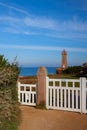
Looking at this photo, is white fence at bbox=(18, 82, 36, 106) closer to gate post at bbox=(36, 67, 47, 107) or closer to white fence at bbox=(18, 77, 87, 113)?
white fence at bbox=(18, 77, 87, 113)

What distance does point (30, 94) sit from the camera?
10891 mm

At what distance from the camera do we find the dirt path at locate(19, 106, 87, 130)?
7.35 meters

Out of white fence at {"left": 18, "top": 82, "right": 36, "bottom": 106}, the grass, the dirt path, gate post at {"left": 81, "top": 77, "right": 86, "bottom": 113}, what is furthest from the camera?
white fence at {"left": 18, "top": 82, "right": 36, "bottom": 106}

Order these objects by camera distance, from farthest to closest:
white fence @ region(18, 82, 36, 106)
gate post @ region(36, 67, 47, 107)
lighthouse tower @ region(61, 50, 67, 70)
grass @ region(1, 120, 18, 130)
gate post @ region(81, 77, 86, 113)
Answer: lighthouse tower @ region(61, 50, 67, 70), white fence @ region(18, 82, 36, 106), gate post @ region(36, 67, 47, 107), gate post @ region(81, 77, 86, 113), grass @ region(1, 120, 18, 130)

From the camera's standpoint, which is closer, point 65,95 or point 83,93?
point 83,93

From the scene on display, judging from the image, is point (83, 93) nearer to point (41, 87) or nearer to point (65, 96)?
point (65, 96)

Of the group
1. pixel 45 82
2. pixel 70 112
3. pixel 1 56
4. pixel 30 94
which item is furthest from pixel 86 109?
pixel 1 56

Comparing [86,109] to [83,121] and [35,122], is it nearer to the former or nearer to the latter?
[83,121]

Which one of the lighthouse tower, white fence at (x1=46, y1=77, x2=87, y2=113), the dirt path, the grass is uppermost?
the lighthouse tower

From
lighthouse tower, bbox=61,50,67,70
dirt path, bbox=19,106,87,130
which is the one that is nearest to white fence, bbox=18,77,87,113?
dirt path, bbox=19,106,87,130

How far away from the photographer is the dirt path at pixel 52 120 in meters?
7.35

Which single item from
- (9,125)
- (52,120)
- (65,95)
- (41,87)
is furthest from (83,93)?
(9,125)

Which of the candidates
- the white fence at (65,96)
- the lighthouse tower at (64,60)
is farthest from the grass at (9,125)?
the lighthouse tower at (64,60)

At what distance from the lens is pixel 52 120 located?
26.8 feet
